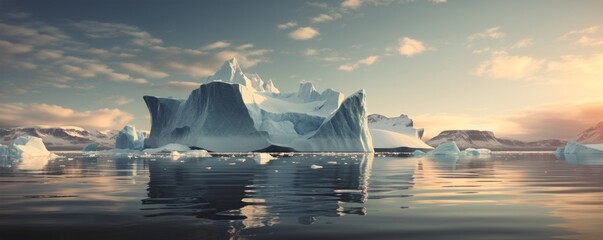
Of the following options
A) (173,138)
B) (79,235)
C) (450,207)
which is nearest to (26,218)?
(79,235)

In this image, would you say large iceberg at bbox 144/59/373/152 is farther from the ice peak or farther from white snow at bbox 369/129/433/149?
white snow at bbox 369/129/433/149

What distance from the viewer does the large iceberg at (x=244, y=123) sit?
62.8 metres

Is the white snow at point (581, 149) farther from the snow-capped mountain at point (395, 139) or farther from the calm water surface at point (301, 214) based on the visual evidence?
the calm water surface at point (301, 214)

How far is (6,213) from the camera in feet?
26.2

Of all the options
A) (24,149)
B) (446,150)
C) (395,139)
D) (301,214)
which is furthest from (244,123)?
(301,214)

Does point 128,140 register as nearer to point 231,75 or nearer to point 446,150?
point 231,75

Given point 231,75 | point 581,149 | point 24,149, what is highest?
point 231,75

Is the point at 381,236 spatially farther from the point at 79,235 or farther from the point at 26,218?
the point at 26,218

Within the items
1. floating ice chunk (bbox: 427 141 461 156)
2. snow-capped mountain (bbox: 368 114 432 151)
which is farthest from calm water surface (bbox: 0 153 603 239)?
snow-capped mountain (bbox: 368 114 432 151)

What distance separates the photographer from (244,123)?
62.9m

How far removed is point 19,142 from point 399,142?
212 ft

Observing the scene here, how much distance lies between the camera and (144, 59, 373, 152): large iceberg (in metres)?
62.8

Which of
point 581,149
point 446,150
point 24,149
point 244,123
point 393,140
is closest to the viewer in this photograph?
point 24,149

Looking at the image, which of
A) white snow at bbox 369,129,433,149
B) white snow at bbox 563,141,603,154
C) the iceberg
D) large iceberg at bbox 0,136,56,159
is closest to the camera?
large iceberg at bbox 0,136,56,159
